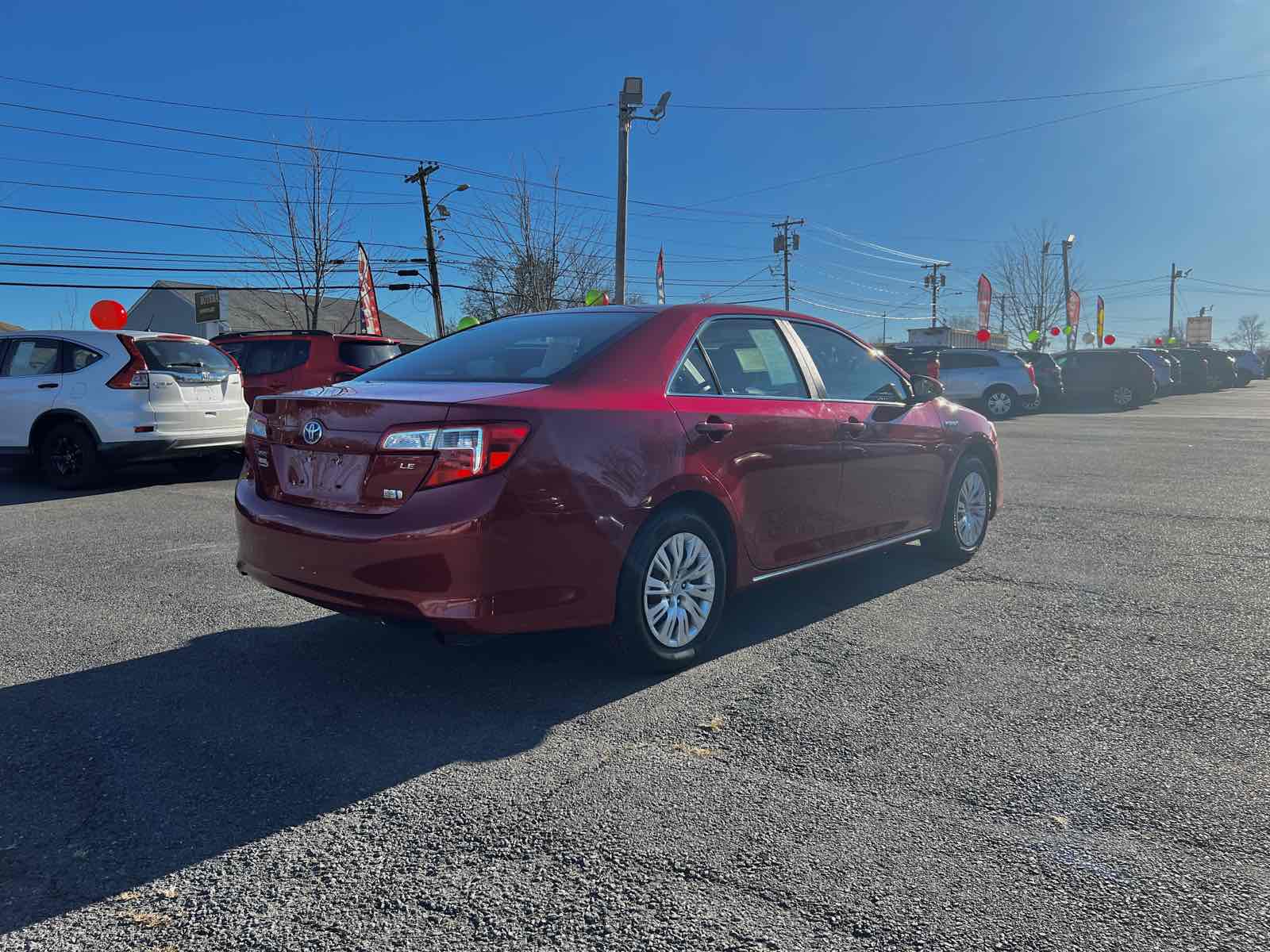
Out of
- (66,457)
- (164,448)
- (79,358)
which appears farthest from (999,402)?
(66,457)

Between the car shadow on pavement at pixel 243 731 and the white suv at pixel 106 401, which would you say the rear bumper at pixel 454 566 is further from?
the white suv at pixel 106 401

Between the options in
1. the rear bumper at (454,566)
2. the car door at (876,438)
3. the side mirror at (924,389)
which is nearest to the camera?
the rear bumper at (454,566)

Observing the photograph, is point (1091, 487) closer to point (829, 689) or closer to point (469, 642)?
point (829, 689)

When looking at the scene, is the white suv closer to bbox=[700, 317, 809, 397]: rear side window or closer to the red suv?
the red suv

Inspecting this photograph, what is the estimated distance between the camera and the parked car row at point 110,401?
885 centimetres

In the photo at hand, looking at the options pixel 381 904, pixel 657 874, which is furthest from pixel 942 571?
pixel 381 904

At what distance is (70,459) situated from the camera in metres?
9.07

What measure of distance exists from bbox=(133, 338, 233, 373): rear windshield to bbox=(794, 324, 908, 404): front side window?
6723 mm

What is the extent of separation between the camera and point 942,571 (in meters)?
5.75

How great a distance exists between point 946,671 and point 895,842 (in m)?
1.48

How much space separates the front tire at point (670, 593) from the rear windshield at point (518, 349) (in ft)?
2.48

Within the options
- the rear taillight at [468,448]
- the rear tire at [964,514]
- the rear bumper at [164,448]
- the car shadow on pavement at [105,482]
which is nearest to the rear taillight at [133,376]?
the rear bumper at [164,448]

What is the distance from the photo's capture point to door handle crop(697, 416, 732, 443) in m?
3.93

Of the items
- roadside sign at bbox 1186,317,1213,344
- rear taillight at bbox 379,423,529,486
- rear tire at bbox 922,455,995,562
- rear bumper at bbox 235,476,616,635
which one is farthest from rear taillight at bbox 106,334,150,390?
roadside sign at bbox 1186,317,1213,344
